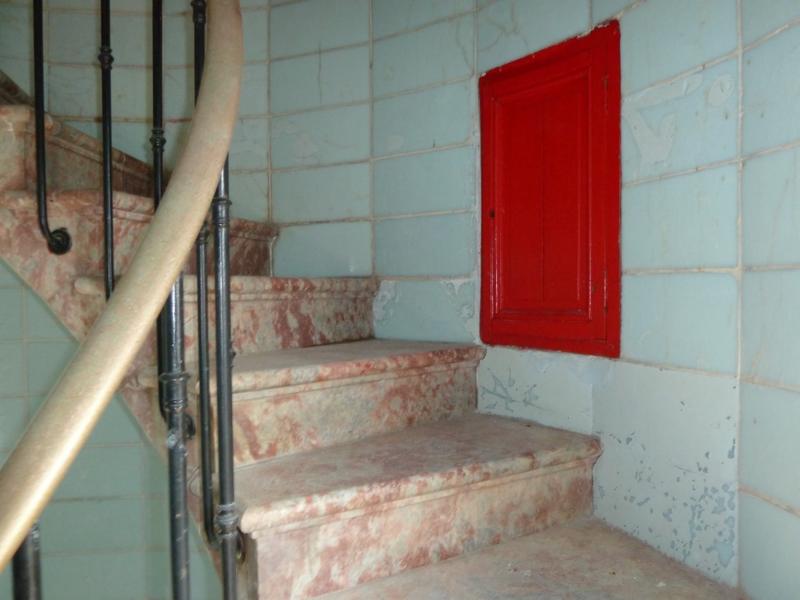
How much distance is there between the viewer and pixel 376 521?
1.04m

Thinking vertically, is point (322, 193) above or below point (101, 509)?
above

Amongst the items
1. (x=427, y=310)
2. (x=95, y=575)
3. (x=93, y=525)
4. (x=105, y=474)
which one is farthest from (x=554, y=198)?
(x=95, y=575)

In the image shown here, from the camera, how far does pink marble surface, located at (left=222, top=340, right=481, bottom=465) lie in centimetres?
114

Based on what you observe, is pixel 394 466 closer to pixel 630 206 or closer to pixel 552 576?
pixel 552 576

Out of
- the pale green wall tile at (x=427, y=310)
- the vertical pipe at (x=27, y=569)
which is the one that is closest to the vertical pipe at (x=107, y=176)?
the vertical pipe at (x=27, y=569)

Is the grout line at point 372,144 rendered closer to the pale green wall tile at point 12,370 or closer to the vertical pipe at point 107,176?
the vertical pipe at point 107,176

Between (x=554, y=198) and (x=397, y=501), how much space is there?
0.86 m

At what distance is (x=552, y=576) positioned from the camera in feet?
3.45

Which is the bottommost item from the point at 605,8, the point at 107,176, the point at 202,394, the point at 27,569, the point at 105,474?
the point at 105,474

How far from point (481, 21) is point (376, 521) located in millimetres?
1420

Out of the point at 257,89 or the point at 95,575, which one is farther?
the point at 257,89

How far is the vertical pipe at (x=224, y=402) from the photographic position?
0.88m

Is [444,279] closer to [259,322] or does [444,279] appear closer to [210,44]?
[259,322]

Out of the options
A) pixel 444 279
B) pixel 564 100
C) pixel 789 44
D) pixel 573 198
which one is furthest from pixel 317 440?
pixel 789 44
